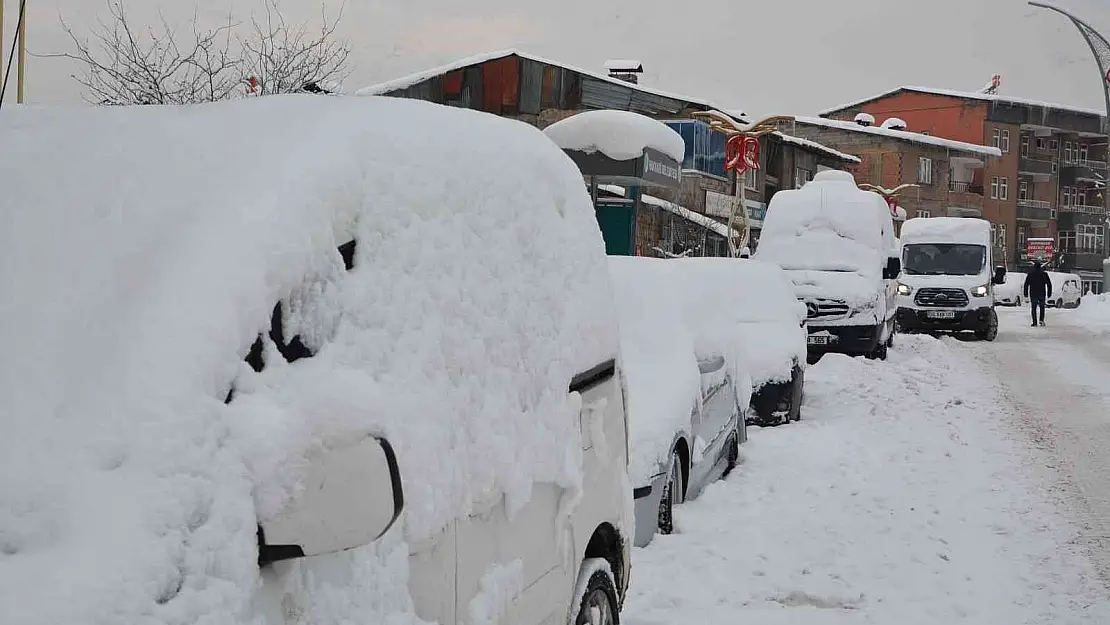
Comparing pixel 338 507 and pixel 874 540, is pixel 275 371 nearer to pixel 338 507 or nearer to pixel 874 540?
pixel 338 507

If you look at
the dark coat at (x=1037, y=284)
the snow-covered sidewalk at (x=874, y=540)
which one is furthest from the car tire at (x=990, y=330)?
the snow-covered sidewalk at (x=874, y=540)

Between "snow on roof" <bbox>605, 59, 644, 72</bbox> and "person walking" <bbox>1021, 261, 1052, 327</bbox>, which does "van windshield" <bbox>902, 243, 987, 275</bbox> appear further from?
"snow on roof" <bbox>605, 59, 644, 72</bbox>

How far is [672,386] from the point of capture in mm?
6801

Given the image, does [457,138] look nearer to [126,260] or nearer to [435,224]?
[435,224]

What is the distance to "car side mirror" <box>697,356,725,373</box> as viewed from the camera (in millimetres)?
7708

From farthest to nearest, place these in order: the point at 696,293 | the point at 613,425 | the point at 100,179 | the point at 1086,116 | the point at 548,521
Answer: the point at 1086,116 < the point at 696,293 < the point at 613,425 < the point at 548,521 < the point at 100,179

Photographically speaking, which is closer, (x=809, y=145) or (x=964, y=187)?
(x=809, y=145)

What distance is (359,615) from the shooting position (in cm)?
217

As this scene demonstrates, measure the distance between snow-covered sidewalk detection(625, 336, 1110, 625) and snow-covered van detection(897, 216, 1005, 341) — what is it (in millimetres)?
12368

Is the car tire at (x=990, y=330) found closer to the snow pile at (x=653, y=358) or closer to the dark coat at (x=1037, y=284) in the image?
the dark coat at (x=1037, y=284)

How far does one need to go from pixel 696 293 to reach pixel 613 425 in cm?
470

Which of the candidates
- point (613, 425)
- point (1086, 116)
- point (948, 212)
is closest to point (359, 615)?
point (613, 425)

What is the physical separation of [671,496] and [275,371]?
477cm

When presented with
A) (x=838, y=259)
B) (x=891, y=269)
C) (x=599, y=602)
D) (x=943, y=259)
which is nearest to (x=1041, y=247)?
(x=943, y=259)
